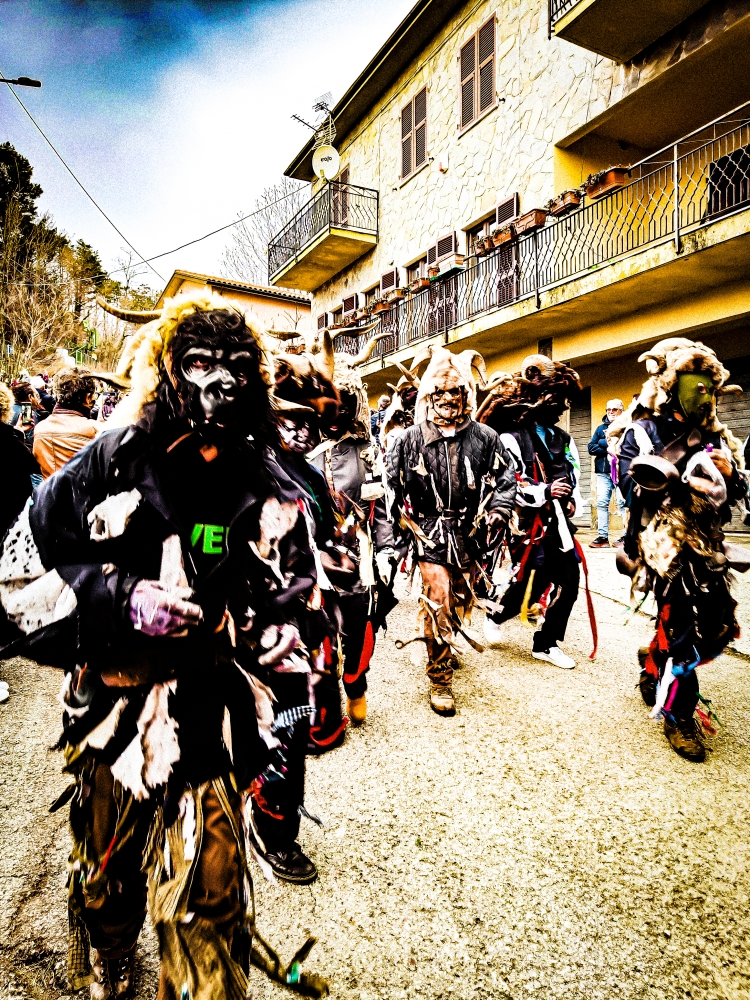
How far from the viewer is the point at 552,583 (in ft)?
15.3

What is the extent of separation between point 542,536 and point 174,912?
3798mm

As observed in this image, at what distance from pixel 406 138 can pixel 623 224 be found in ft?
29.1

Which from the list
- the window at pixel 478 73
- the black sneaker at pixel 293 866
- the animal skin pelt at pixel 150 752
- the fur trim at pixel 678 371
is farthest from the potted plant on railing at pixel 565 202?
the animal skin pelt at pixel 150 752

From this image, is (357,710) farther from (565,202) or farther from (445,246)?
(445,246)

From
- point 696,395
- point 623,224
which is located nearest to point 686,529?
point 696,395

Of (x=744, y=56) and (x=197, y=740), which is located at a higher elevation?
(x=744, y=56)

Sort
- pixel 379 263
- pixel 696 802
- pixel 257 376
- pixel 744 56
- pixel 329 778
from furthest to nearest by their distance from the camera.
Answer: pixel 379 263
pixel 744 56
pixel 329 778
pixel 696 802
pixel 257 376

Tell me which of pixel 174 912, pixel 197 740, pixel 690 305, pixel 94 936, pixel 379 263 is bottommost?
pixel 94 936

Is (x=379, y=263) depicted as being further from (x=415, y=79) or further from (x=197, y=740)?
(x=197, y=740)

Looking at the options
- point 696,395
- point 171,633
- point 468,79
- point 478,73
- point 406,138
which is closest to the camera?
point 171,633

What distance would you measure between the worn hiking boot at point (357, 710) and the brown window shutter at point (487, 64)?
48.3 feet

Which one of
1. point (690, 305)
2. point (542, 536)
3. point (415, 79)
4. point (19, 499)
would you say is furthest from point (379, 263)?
point (19, 499)

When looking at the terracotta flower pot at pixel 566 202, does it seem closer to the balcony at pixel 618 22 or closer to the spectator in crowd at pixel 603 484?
the balcony at pixel 618 22

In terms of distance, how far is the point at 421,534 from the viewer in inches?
159
